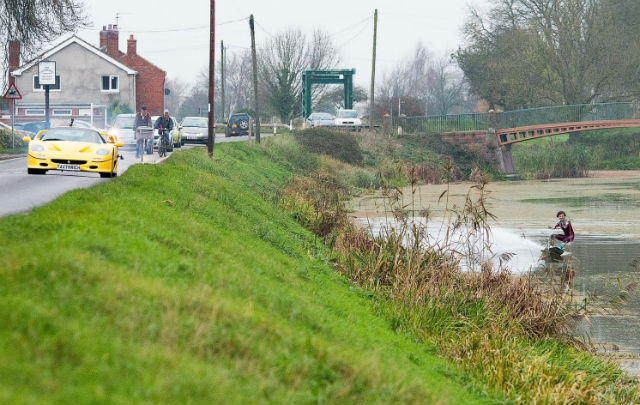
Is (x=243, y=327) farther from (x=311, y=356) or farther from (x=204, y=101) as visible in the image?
(x=204, y=101)

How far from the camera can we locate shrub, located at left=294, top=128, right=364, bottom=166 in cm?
5221

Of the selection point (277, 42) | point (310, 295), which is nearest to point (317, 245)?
point (310, 295)

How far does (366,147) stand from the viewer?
56.7 m

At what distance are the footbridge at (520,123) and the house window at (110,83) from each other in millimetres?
25319

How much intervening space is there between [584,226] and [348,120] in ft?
115

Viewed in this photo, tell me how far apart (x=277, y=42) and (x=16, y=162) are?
Answer: 191 feet

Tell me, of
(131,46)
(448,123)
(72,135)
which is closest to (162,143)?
(72,135)

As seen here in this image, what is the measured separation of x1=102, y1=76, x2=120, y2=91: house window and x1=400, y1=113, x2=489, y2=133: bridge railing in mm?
25283

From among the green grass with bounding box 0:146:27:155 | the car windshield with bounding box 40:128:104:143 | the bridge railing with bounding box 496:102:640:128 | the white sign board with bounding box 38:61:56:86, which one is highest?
the white sign board with bounding box 38:61:56:86

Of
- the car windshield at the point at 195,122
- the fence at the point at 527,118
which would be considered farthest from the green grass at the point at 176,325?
the fence at the point at 527,118

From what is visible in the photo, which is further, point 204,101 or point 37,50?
point 204,101

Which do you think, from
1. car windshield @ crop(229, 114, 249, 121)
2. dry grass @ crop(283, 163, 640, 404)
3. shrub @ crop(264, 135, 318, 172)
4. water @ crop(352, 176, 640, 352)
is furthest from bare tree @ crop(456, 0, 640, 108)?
dry grass @ crop(283, 163, 640, 404)

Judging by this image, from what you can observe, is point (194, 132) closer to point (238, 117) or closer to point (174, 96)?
point (238, 117)

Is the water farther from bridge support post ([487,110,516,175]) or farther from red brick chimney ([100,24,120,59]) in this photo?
red brick chimney ([100,24,120,59])
